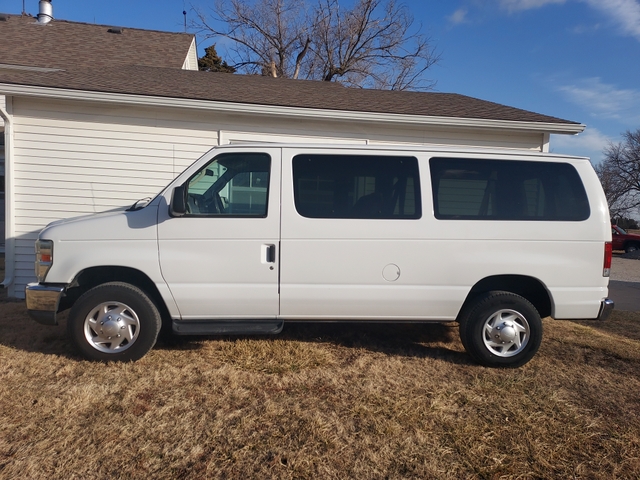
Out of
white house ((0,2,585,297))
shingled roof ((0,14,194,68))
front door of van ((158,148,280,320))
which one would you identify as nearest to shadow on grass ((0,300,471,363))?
front door of van ((158,148,280,320))

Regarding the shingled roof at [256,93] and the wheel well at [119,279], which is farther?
the shingled roof at [256,93]

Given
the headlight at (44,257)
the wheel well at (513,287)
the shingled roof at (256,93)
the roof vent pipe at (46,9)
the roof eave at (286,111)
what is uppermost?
the roof vent pipe at (46,9)

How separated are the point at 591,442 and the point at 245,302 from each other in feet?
9.21

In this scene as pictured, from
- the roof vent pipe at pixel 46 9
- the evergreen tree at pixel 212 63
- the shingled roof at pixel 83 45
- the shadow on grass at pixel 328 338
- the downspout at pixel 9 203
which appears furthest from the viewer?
the evergreen tree at pixel 212 63

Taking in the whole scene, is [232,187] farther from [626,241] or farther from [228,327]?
[626,241]

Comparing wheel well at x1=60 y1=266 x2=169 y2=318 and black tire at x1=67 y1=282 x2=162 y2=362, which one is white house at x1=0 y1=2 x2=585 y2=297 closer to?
wheel well at x1=60 y1=266 x2=169 y2=318

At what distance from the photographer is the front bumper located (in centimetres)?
391

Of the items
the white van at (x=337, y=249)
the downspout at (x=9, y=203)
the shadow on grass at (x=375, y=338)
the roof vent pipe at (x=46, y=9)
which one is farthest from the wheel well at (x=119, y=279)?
the roof vent pipe at (x=46, y=9)

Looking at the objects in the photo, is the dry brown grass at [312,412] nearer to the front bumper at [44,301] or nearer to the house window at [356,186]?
the front bumper at [44,301]

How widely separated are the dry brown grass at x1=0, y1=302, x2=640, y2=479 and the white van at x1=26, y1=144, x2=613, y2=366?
0.42m

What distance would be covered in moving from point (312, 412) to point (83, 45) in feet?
38.7

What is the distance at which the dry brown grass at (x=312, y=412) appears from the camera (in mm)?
2641

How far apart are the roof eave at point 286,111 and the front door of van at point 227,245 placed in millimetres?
3102

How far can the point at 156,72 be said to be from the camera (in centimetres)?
890
